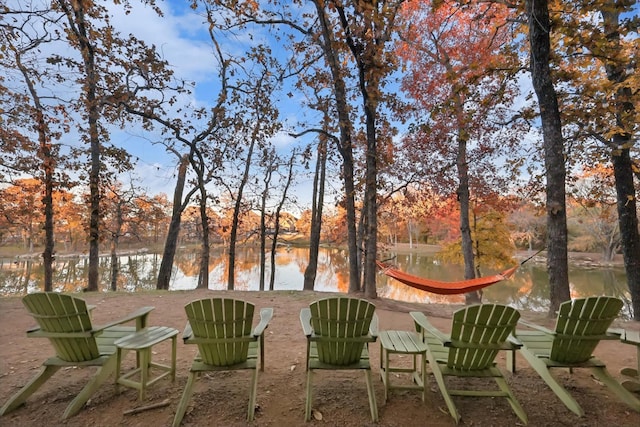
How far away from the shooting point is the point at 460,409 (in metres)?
2.11

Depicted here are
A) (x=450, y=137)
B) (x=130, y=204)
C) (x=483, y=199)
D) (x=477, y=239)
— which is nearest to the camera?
(x=450, y=137)

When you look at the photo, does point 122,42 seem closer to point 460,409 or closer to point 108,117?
point 108,117

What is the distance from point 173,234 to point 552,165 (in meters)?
9.42

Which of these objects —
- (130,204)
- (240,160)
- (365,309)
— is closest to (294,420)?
(365,309)

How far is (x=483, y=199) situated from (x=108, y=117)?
1027 cm

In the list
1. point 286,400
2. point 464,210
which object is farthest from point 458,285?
point 464,210

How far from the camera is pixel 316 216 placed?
36.4 ft

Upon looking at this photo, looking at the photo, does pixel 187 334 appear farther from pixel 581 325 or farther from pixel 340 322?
pixel 581 325

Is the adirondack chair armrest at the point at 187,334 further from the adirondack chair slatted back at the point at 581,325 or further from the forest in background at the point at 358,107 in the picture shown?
the forest in background at the point at 358,107

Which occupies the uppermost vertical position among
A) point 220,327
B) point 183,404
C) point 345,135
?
point 345,135

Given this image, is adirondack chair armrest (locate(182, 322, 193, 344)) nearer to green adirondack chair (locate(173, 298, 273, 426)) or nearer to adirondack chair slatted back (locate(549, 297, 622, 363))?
green adirondack chair (locate(173, 298, 273, 426))

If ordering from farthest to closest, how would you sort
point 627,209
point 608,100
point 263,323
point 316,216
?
point 316,216 < point 627,209 < point 608,100 < point 263,323

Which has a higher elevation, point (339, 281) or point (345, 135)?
point (345, 135)

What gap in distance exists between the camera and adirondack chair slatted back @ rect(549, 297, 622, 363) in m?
2.15
